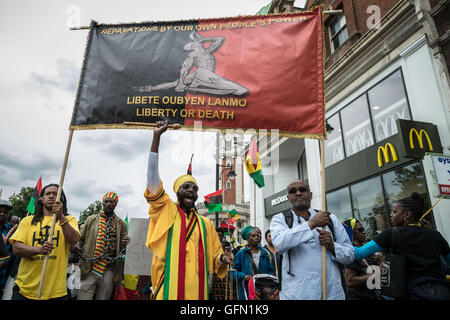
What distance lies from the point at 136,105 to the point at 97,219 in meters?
2.52

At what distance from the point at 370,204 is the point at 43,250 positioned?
9360 mm

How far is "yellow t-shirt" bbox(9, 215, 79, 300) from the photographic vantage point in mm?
3109

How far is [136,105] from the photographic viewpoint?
3678mm

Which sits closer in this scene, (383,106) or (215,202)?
(383,106)

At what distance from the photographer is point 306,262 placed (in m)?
2.63

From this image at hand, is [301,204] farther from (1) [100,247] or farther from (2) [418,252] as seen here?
(1) [100,247]

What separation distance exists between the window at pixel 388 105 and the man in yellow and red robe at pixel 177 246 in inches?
310

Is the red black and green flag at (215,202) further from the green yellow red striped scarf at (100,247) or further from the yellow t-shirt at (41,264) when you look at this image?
the yellow t-shirt at (41,264)

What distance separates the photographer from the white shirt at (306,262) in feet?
8.29

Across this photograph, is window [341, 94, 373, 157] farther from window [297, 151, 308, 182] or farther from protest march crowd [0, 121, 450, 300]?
protest march crowd [0, 121, 450, 300]

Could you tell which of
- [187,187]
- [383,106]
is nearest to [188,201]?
[187,187]

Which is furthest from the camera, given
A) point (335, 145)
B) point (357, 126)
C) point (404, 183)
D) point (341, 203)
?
point (335, 145)

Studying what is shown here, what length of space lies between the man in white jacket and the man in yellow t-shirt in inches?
92.9

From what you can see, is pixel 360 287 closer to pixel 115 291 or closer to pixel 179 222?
pixel 179 222
